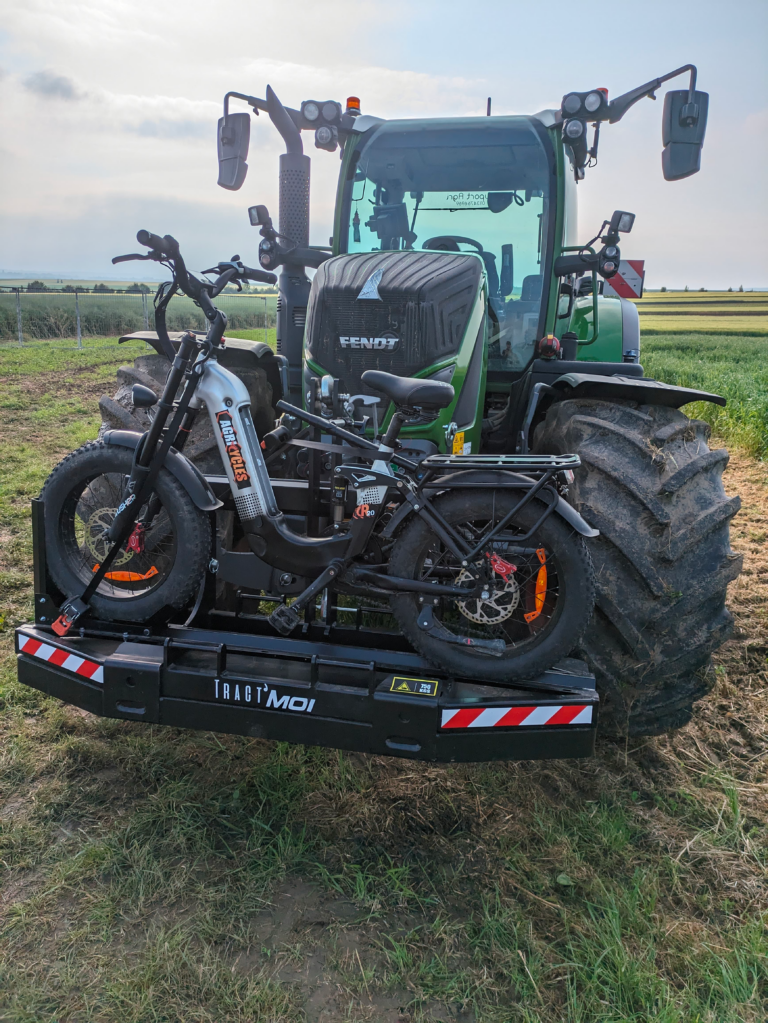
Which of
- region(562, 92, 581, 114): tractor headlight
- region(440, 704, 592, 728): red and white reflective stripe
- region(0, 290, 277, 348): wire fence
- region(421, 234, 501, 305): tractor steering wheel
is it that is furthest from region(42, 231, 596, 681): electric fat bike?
region(0, 290, 277, 348): wire fence

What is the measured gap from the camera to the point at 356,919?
2.39 metres

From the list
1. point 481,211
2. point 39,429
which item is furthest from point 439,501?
point 39,429

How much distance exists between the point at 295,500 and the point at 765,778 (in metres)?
2.23

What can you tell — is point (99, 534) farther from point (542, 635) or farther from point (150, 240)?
point (542, 635)

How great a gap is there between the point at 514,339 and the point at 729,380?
12.4m

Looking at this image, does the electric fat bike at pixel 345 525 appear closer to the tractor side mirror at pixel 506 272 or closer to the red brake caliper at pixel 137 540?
the red brake caliper at pixel 137 540

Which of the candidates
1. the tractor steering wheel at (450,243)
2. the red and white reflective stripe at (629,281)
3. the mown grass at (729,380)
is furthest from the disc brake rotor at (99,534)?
the mown grass at (729,380)

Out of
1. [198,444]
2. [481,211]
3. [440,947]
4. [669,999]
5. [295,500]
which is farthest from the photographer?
[481,211]

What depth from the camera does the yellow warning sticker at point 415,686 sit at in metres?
2.51

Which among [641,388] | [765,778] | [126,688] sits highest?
[641,388]

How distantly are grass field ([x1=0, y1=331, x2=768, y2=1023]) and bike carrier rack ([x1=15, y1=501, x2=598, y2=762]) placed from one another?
44cm

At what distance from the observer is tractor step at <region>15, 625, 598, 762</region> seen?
97.2 inches

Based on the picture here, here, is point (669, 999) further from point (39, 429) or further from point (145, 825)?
point (39, 429)

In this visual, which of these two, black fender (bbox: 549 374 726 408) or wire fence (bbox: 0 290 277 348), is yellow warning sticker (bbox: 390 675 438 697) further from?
wire fence (bbox: 0 290 277 348)
